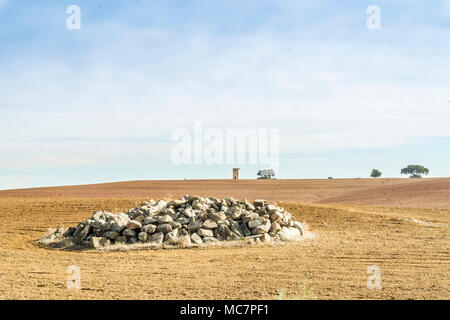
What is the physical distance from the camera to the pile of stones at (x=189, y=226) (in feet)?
45.1

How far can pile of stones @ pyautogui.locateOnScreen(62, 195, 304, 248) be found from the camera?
13.8m

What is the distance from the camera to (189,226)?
1410 centimetres

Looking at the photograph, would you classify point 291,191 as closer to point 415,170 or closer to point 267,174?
point 267,174

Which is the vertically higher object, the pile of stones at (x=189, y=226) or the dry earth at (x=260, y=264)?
the pile of stones at (x=189, y=226)

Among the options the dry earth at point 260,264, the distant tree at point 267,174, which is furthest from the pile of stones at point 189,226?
the distant tree at point 267,174

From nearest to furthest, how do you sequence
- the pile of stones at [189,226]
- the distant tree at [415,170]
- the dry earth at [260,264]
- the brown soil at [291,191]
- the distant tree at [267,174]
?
the dry earth at [260,264] → the pile of stones at [189,226] → the brown soil at [291,191] → the distant tree at [267,174] → the distant tree at [415,170]

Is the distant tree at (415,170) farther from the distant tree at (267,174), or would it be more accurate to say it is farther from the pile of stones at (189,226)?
the pile of stones at (189,226)

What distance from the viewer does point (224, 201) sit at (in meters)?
15.8

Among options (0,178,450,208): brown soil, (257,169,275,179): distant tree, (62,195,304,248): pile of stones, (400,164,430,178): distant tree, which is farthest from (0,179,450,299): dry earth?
(400,164,430,178): distant tree

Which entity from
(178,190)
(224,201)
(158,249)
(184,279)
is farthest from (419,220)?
(178,190)

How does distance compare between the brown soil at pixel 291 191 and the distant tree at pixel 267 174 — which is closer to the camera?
the brown soil at pixel 291 191

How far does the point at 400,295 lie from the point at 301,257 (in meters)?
3.80

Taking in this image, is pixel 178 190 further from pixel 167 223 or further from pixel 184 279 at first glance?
pixel 184 279

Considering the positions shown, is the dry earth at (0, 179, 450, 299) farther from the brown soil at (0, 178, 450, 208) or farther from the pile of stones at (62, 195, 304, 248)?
the brown soil at (0, 178, 450, 208)
